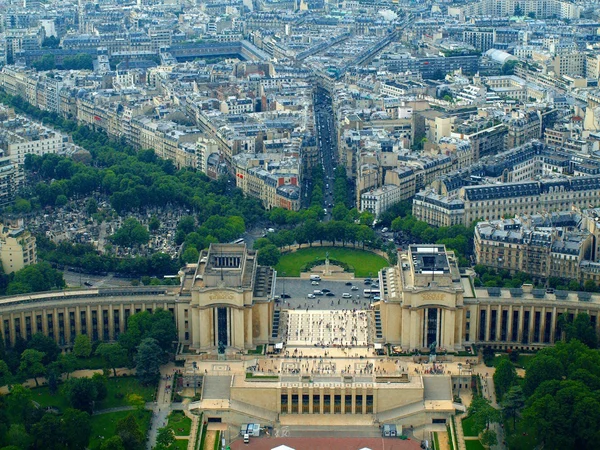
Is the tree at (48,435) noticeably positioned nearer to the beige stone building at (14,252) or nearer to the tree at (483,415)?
the tree at (483,415)

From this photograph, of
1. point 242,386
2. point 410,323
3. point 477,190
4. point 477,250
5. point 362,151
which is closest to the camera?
point 242,386

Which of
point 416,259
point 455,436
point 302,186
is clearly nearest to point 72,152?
point 302,186

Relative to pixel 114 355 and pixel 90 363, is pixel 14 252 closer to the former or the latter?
pixel 90 363

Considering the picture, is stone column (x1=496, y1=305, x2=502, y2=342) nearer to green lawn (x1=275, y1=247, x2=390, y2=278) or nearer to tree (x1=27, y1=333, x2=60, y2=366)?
green lawn (x1=275, y1=247, x2=390, y2=278)

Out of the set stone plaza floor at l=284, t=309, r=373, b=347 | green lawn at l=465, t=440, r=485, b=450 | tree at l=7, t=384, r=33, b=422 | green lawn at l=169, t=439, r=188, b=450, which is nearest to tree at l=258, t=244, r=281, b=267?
stone plaza floor at l=284, t=309, r=373, b=347

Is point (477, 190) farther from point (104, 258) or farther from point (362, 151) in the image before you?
point (104, 258)

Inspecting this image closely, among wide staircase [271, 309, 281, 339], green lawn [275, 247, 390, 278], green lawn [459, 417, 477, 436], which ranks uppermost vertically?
green lawn [275, 247, 390, 278]
